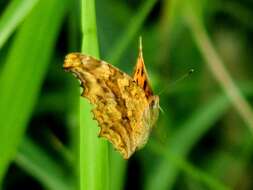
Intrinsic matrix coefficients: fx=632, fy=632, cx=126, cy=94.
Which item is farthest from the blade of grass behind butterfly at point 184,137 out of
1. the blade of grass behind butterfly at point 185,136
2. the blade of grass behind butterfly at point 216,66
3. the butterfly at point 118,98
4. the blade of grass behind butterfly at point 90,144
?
the blade of grass behind butterfly at point 90,144

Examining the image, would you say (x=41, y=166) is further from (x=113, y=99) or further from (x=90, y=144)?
(x=90, y=144)

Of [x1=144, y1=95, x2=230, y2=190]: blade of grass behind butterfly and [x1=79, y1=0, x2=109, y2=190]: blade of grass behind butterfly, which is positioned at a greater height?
[x1=144, y1=95, x2=230, y2=190]: blade of grass behind butterfly

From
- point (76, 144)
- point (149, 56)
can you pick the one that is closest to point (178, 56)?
point (149, 56)

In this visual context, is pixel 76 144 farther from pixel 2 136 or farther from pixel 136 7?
pixel 136 7

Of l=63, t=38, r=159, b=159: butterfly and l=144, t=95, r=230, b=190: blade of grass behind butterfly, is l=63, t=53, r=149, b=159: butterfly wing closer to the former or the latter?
l=63, t=38, r=159, b=159: butterfly

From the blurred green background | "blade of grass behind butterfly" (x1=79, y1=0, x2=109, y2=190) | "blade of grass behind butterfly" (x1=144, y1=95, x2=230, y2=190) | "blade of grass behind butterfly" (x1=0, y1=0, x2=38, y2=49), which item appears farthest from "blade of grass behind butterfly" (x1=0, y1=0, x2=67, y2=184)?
"blade of grass behind butterfly" (x1=144, y1=95, x2=230, y2=190)

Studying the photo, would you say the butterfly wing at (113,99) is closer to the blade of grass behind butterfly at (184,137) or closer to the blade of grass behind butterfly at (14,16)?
the blade of grass behind butterfly at (14,16)
